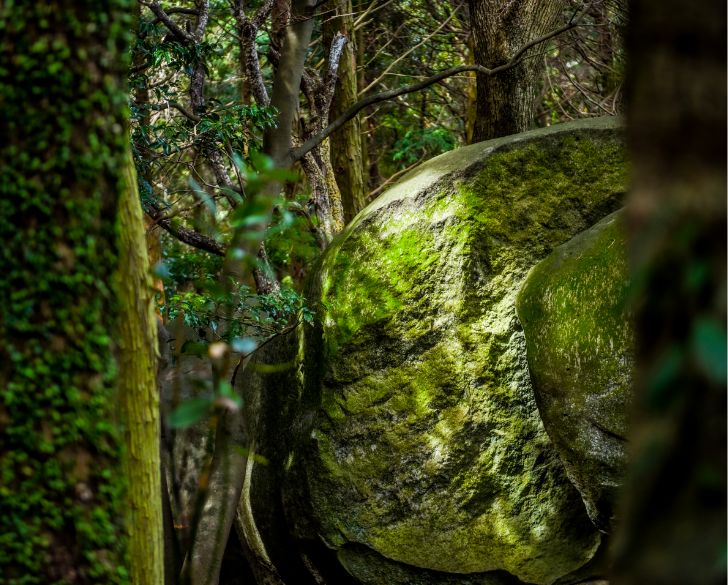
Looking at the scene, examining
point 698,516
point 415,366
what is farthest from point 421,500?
point 698,516

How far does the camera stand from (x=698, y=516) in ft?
2.54

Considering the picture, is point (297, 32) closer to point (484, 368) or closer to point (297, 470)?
point (484, 368)

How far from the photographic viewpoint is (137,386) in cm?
199

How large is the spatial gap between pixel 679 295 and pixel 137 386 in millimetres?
1486

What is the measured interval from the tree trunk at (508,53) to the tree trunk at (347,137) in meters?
1.74

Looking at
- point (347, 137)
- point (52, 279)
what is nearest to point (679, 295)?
point (52, 279)

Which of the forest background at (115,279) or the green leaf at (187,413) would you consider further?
the green leaf at (187,413)

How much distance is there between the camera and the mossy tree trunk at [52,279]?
1.73m

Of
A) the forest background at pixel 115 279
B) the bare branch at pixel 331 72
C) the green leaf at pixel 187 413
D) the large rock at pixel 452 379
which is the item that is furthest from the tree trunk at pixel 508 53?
the green leaf at pixel 187 413

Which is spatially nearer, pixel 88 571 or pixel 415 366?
pixel 88 571

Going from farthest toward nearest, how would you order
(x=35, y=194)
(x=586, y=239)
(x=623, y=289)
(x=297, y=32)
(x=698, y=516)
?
(x=297, y=32) < (x=586, y=239) < (x=623, y=289) < (x=35, y=194) < (x=698, y=516)

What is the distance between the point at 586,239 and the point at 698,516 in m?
3.68

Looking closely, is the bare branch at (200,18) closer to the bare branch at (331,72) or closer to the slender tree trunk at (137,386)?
the bare branch at (331,72)

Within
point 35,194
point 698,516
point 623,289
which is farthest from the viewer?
point 623,289
